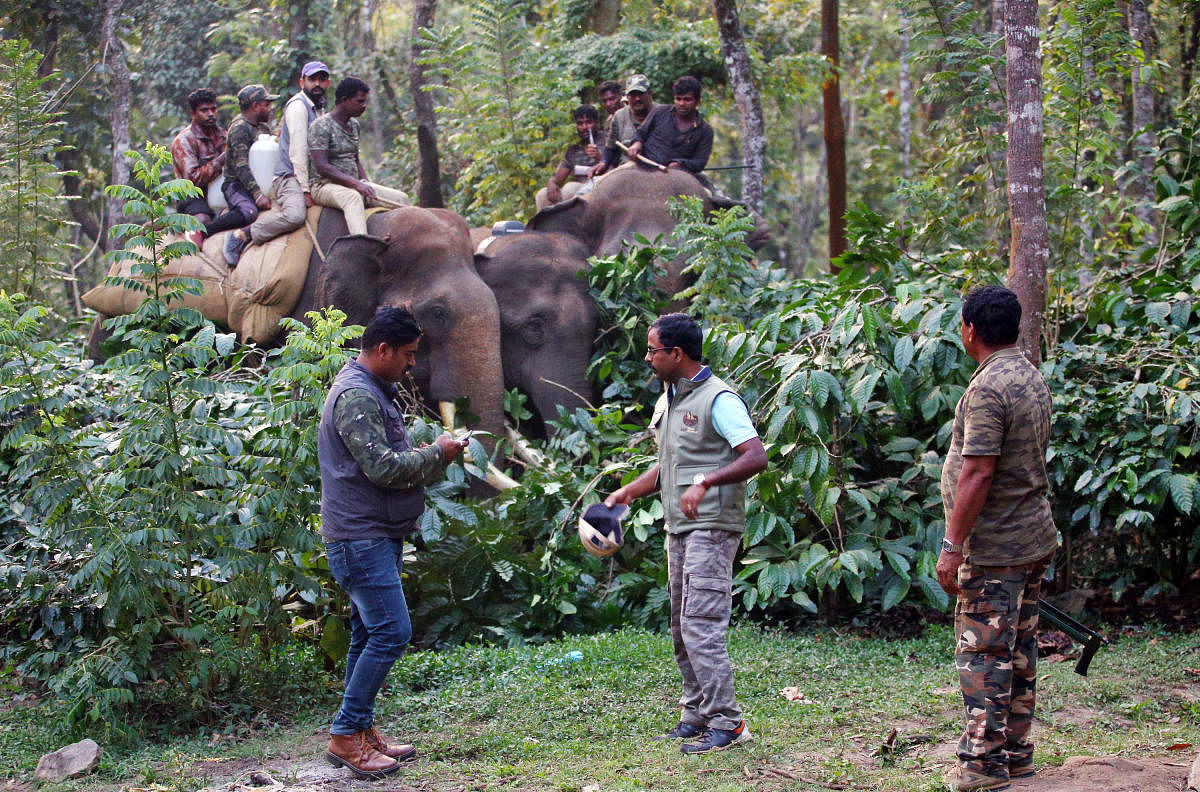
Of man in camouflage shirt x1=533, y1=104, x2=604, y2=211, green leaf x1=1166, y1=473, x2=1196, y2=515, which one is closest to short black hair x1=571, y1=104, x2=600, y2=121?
man in camouflage shirt x1=533, y1=104, x2=604, y2=211

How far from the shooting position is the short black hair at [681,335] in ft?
17.0

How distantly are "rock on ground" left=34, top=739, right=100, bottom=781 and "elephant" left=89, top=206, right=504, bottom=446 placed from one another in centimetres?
486

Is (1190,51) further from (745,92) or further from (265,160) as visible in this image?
(265,160)

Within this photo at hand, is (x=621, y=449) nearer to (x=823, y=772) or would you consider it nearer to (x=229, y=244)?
(x=823, y=772)

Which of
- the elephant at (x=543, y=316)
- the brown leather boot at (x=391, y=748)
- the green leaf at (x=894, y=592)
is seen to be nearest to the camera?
the brown leather boot at (x=391, y=748)

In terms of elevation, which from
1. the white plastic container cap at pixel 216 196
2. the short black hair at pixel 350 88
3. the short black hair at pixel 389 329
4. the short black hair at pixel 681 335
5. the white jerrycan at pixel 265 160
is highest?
the short black hair at pixel 350 88

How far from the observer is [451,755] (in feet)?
17.4

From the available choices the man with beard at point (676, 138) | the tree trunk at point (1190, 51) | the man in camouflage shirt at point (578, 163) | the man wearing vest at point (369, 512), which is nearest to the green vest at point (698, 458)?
the man wearing vest at point (369, 512)

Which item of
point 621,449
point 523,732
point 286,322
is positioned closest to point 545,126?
point 621,449

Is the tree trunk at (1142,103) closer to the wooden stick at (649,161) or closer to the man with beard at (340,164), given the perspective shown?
the wooden stick at (649,161)

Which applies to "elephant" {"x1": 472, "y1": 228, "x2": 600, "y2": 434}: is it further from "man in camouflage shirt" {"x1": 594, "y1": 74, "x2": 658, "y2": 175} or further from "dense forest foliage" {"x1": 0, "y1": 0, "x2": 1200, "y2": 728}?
"man in camouflage shirt" {"x1": 594, "y1": 74, "x2": 658, "y2": 175}

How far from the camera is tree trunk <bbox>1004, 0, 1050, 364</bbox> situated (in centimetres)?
718

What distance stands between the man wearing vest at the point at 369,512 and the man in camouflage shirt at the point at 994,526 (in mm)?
2094

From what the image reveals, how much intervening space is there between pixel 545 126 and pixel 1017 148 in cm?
782
